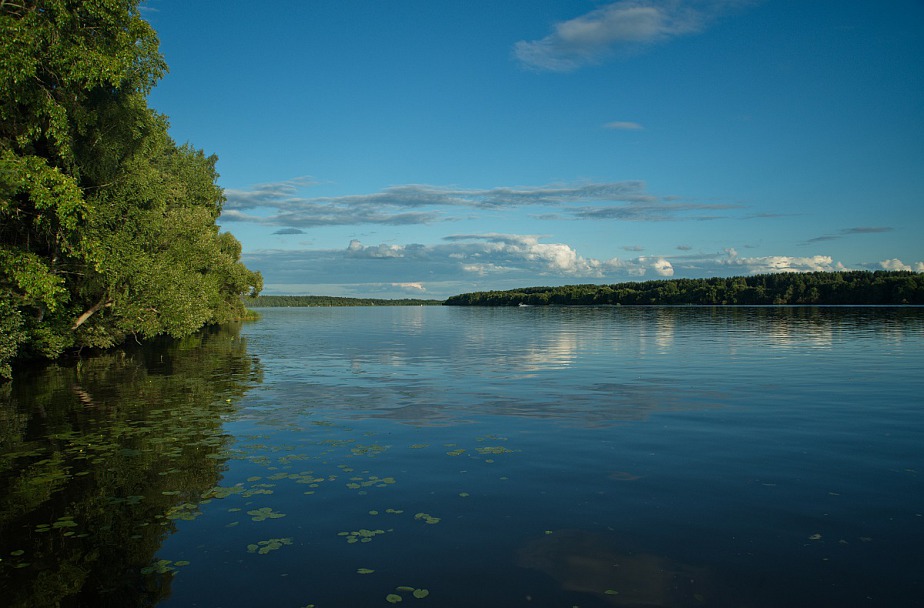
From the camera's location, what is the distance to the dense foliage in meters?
26.9

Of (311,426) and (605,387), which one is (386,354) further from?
(311,426)

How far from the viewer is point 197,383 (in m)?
33.4

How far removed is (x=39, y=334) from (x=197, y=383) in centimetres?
1091

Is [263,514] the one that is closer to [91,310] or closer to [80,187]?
[80,187]

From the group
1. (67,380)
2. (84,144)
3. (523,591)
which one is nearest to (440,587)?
(523,591)

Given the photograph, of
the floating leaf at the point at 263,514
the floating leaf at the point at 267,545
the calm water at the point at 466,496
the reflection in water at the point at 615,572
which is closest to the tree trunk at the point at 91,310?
the calm water at the point at 466,496

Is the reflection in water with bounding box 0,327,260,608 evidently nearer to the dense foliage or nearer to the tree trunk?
the dense foliage

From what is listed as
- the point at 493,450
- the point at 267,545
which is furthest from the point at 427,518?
the point at 493,450

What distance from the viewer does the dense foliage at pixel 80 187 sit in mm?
26859

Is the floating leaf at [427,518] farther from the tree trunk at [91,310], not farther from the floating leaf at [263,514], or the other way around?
the tree trunk at [91,310]

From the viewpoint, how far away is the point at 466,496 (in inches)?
550

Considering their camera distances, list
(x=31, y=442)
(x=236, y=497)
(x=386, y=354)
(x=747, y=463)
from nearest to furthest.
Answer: (x=236, y=497) < (x=747, y=463) < (x=31, y=442) < (x=386, y=354)

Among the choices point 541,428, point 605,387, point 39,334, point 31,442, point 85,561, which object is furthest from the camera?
point 39,334

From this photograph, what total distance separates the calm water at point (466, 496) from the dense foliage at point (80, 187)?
7204 mm
